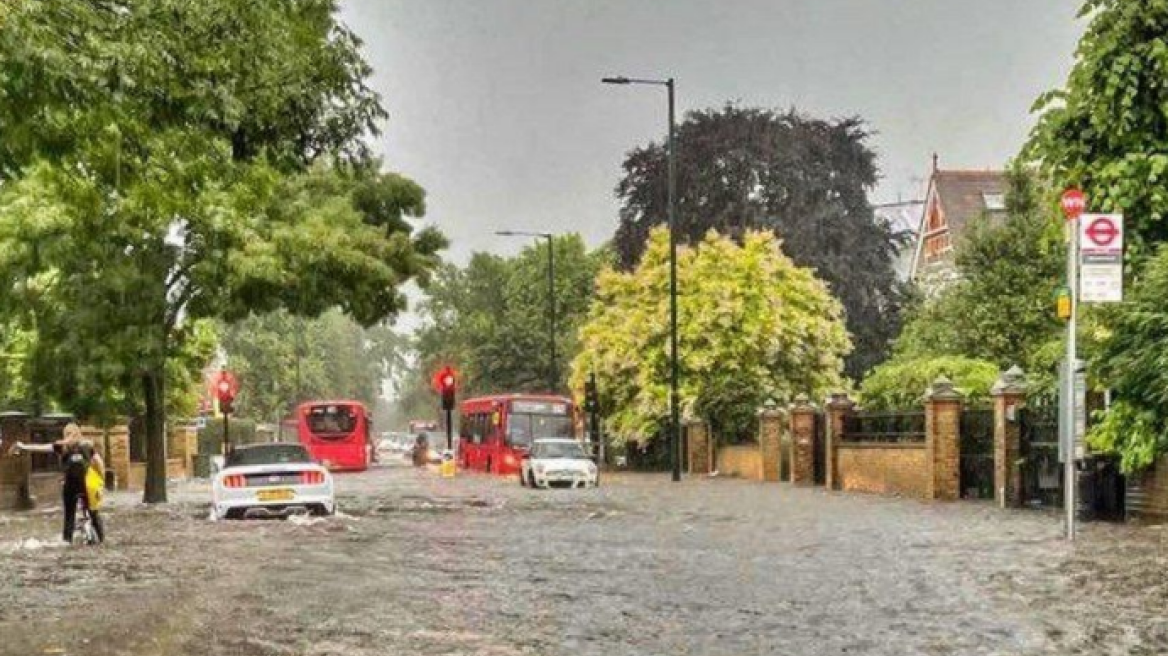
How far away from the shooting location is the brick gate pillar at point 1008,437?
93.8 feet

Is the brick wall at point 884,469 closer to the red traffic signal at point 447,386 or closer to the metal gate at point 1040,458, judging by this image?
the metal gate at point 1040,458

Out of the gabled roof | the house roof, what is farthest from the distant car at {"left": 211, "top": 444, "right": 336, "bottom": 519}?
the house roof

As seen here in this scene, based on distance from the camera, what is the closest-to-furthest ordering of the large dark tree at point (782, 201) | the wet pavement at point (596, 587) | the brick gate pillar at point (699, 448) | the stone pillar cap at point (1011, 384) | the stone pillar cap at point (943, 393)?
the wet pavement at point (596, 587) → the stone pillar cap at point (1011, 384) → the stone pillar cap at point (943, 393) → the brick gate pillar at point (699, 448) → the large dark tree at point (782, 201)

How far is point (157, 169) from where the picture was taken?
44.3ft

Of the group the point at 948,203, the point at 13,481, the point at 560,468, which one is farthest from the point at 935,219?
the point at 13,481

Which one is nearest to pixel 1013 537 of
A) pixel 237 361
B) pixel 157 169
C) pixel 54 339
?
pixel 157 169

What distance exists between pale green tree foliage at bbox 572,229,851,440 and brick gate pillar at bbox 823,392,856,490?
47.9 ft

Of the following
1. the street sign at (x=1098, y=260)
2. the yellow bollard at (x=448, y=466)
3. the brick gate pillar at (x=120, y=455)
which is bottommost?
the yellow bollard at (x=448, y=466)

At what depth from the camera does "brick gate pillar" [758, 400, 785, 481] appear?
47.2 meters

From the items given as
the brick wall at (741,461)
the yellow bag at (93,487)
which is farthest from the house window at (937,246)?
the yellow bag at (93,487)

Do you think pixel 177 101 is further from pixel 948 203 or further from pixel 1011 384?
pixel 948 203

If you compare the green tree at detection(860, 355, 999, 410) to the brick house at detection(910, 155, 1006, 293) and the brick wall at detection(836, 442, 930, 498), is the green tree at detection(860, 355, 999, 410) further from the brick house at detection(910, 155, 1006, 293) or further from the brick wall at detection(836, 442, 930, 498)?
the brick house at detection(910, 155, 1006, 293)

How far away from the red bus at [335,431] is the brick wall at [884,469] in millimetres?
30620

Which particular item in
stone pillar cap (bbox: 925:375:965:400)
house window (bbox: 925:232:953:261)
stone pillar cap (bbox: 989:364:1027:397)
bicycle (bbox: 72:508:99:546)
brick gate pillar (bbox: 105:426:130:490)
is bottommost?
brick gate pillar (bbox: 105:426:130:490)
